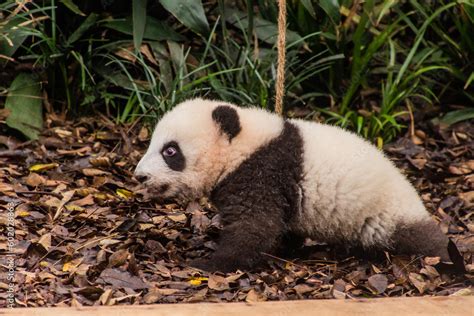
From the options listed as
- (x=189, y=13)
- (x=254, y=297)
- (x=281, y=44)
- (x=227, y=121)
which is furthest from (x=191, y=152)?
(x=189, y=13)

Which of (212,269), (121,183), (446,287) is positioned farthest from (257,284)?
(121,183)

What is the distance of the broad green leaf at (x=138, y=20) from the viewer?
6934mm

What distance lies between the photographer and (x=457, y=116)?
7.66 metres

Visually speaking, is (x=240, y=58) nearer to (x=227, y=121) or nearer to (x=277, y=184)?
(x=227, y=121)

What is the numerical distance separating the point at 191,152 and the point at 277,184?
569 millimetres

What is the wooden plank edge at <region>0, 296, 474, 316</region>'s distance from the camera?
347 cm

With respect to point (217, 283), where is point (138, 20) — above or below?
above

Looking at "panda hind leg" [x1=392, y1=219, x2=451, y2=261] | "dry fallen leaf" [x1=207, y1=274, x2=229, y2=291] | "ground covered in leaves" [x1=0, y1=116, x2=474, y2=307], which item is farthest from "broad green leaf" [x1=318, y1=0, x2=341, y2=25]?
"dry fallen leaf" [x1=207, y1=274, x2=229, y2=291]

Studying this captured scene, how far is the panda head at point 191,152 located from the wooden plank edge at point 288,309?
4.89 feet

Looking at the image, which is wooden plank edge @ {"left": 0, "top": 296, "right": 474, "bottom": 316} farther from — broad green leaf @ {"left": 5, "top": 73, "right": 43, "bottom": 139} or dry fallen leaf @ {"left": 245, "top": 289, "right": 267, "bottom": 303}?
broad green leaf @ {"left": 5, "top": 73, "right": 43, "bottom": 139}

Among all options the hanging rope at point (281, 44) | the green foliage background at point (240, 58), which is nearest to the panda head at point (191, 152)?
the hanging rope at point (281, 44)

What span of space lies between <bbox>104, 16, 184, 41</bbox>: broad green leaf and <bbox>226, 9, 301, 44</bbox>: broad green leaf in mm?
572

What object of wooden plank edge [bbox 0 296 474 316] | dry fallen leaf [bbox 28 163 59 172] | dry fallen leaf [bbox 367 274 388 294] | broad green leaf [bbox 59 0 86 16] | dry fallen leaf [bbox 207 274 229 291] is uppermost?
broad green leaf [bbox 59 0 86 16]

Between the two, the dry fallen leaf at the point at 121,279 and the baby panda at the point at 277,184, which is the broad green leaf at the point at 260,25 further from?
the dry fallen leaf at the point at 121,279
